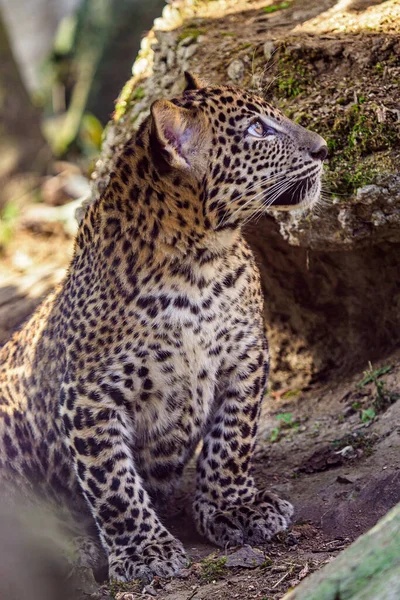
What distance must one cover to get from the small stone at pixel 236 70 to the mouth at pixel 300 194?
189 centimetres

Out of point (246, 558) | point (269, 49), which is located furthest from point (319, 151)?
point (246, 558)

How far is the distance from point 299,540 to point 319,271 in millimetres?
2885

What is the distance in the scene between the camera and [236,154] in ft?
18.3

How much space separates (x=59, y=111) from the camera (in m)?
18.9

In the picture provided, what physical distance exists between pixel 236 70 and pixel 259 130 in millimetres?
1805

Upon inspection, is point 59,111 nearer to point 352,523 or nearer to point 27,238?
point 27,238

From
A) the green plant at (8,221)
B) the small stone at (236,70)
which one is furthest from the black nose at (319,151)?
the green plant at (8,221)

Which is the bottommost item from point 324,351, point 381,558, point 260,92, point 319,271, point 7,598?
point 324,351

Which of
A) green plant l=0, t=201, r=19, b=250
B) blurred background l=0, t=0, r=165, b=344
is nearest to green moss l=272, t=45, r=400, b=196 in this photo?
blurred background l=0, t=0, r=165, b=344

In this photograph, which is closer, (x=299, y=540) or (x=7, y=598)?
(x=7, y=598)

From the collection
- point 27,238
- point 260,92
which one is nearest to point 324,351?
point 260,92

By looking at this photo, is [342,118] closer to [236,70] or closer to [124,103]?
[236,70]

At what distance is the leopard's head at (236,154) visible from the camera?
5430mm

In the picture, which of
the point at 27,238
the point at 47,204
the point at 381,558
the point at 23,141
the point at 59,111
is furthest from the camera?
the point at 59,111
